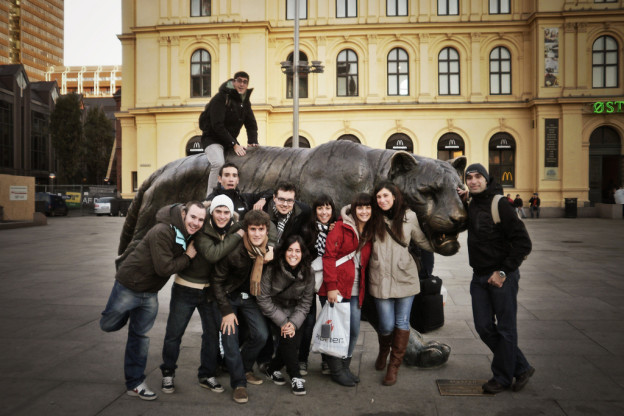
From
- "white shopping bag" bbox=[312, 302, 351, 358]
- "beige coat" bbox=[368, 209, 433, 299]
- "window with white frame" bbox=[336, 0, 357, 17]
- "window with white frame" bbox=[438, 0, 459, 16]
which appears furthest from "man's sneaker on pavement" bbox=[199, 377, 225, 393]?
"window with white frame" bbox=[438, 0, 459, 16]

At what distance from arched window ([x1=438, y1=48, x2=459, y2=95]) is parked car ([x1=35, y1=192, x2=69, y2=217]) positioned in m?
26.5

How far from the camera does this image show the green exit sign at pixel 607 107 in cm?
2930

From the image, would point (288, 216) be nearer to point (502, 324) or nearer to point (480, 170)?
point (480, 170)

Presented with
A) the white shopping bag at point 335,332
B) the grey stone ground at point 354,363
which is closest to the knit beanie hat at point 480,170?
the white shopping bag at point 335,332

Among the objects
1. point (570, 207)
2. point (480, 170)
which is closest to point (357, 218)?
point (480, 170)

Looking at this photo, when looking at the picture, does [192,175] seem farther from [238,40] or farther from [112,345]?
[238,40]

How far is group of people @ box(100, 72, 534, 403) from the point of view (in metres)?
3.82

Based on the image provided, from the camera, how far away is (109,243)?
1600 cm

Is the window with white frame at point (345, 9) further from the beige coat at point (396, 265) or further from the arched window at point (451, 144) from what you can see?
the beige coat at point (396, 265)

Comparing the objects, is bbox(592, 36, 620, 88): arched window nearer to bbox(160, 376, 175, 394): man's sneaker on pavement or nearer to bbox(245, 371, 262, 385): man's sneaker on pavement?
bbox(245, 371, 262, 385): man's sneaker on pavement

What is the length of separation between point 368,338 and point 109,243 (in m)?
12.7

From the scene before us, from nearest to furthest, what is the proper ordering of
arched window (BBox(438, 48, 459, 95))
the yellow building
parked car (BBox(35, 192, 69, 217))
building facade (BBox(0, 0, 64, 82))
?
the yellow building < arched window (BBox(438, 48, 459, 95)) < parked car (BBox(35, 192, 69, 217)) < building facade (BBox(0, 0, 64, 82))

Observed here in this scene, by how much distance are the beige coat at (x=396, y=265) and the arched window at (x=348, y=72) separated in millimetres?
28696

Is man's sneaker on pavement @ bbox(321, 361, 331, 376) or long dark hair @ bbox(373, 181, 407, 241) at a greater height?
long dark hair @ bbox(373, 181, 407, 241)
